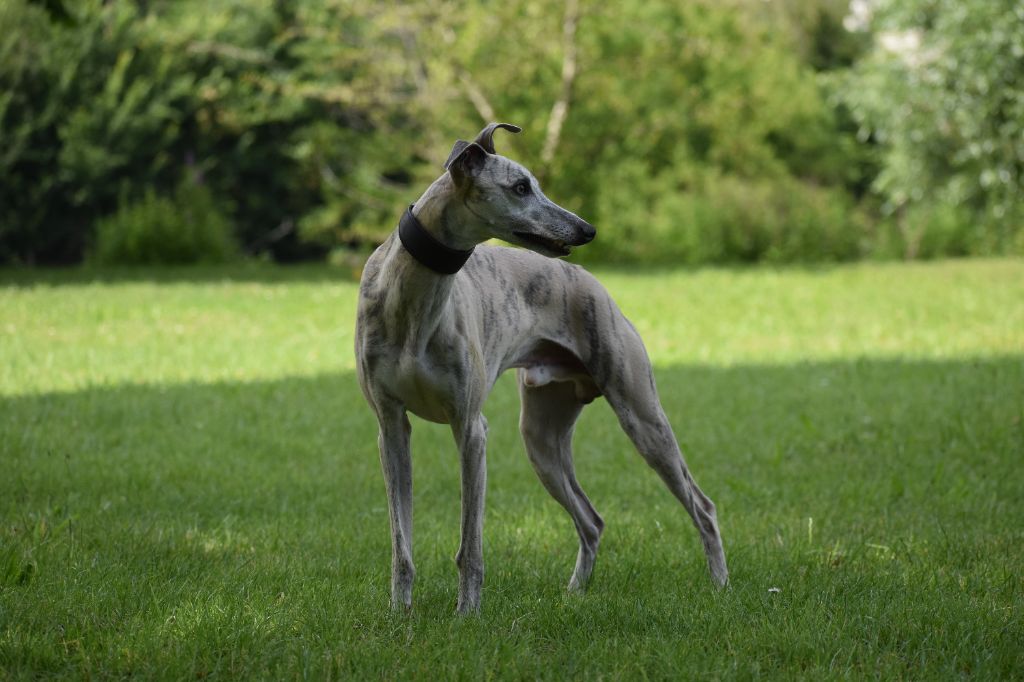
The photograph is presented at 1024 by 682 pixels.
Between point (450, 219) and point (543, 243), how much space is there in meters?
0.34

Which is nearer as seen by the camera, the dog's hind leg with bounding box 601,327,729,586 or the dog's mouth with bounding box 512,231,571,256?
the dog's mouth with bounding box 512,231,571,256

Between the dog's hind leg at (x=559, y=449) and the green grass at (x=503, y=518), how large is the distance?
7.5 inches

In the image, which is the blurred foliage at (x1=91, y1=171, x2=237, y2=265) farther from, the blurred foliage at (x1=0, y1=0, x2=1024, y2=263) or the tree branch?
the tree branch

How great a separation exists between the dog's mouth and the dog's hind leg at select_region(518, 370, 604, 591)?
118 cm

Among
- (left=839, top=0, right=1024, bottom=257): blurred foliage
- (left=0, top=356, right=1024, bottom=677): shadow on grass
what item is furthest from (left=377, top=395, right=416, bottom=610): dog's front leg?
(left=839, top=0, right=1024, bottom=257): blurred foliage

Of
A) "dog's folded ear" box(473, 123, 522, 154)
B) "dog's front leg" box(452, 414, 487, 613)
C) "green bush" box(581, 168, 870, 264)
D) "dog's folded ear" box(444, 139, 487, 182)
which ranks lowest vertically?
"green bush" box(581, 168, 870, 264)

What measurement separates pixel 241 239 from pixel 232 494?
21.1 metres

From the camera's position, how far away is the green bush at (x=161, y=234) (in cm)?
2169

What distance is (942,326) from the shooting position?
45.8ft

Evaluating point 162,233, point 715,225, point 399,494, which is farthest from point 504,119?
point 399,494

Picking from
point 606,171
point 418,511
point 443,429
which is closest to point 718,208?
point 606,171

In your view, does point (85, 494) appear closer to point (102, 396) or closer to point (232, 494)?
point (232, 494)

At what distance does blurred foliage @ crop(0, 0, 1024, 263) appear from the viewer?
66.0 ft

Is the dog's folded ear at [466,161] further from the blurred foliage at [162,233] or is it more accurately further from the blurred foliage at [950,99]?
the blurred foliage at [162,233]
